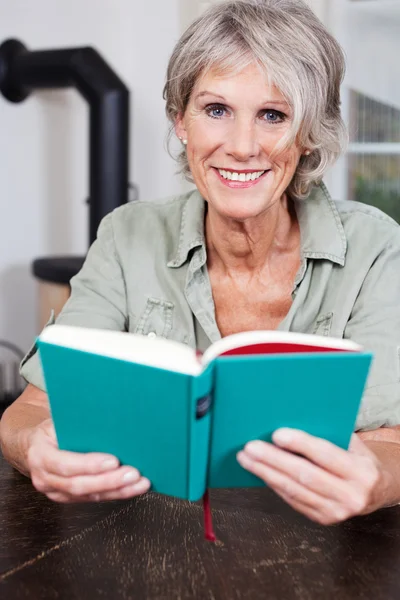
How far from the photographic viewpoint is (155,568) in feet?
3.17

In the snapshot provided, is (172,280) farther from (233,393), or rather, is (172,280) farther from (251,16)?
(233,393)

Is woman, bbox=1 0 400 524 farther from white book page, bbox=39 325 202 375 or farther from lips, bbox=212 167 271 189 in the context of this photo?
white book page, bbox=39 325 202 375

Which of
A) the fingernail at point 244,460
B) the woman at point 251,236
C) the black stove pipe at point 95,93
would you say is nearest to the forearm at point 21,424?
the woman at point 251,236

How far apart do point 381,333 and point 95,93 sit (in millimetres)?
2325

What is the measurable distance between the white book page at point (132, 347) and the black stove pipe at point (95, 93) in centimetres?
258

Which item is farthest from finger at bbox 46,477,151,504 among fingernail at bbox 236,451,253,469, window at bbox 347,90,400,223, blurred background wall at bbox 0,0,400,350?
window at bbox 347,90,400,223

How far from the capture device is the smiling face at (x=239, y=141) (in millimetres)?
1431

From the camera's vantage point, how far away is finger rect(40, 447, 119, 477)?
103cm

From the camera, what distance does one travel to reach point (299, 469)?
989 mm

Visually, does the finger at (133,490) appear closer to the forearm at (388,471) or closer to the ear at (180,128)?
the forearm at (388,471)

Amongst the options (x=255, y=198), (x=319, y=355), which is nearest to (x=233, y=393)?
(x=319, y=355)

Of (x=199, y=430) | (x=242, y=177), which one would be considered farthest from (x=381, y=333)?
(x=199, y=430)

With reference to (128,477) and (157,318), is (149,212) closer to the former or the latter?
(157,318)

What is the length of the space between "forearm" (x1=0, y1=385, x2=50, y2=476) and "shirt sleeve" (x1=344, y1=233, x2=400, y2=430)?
559 millimetres
